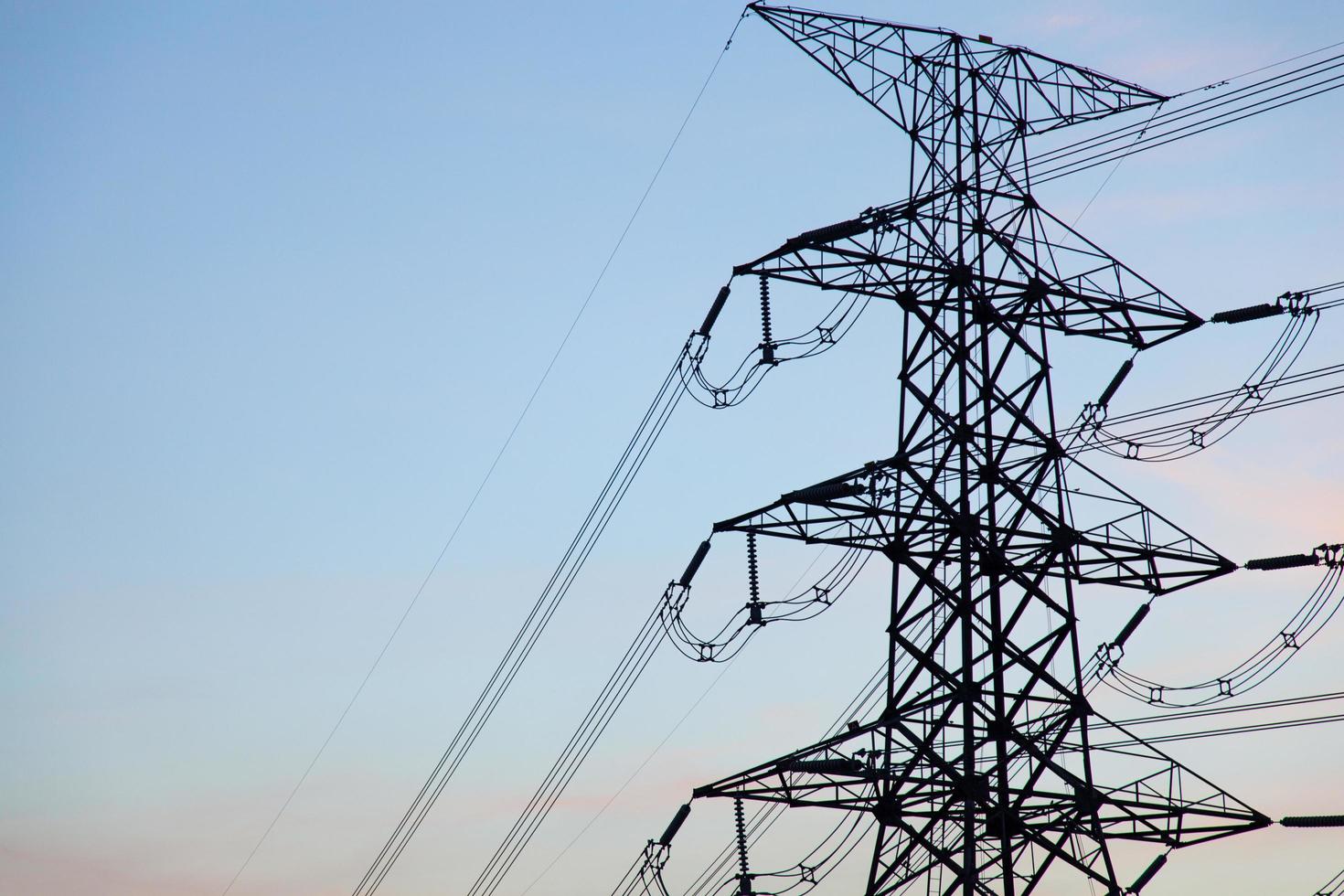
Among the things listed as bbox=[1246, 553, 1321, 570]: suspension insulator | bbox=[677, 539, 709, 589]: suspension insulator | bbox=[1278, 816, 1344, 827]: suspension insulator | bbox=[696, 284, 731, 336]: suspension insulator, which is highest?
bbox=[696, 284, 731, 336]: suspension insulator

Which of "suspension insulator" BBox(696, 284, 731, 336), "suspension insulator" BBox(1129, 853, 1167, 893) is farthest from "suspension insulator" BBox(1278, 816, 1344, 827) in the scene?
"suspension insulator" BBox(696, 284, 731, 336)

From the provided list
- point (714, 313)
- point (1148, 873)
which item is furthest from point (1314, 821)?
point (714, 313)

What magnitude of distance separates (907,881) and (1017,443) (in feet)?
24.7

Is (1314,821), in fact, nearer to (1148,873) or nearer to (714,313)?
(1148,873)

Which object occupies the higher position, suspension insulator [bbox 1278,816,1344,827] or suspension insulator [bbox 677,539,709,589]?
suspension insulator [bbox 677,539,709,589]

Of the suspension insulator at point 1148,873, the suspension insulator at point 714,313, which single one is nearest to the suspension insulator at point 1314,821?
the suspension insulator at point 1148,873

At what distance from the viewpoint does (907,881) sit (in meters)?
35.9

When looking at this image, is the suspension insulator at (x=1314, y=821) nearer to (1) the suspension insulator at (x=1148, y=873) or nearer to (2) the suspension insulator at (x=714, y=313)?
(1) the suspension insulator at (x=1148, y=873)

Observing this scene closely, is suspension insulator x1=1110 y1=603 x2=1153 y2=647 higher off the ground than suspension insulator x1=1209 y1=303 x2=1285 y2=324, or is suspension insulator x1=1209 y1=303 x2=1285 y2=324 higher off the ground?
suspension insulator x1=1209 y1=303 x2=1285 y2=324

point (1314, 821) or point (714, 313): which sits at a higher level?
point (714, 313)

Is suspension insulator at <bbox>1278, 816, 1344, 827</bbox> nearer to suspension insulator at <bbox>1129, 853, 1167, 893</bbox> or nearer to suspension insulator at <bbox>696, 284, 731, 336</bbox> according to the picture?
suspension insulator at <bbox>1129, 853, 1167, 893</bbox>

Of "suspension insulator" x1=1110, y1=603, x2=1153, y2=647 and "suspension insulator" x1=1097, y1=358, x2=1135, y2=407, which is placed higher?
"suspension insulator" x1=1097, y1=358, x2=1135, y2=407

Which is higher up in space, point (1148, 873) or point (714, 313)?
point (714, 313)

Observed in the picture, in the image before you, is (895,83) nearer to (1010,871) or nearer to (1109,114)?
(1109,114)
